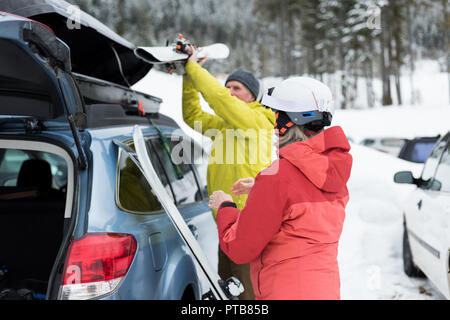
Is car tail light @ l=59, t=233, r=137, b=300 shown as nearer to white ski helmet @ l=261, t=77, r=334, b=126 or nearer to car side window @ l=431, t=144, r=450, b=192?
white ski helmet @ l=261, t=77, r=334, b=126

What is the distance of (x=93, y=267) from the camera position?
5.91 ft

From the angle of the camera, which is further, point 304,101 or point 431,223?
point 431,223

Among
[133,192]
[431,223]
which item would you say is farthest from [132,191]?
[431,223]

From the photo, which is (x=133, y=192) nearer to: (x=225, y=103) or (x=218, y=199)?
(x=218, y=199)

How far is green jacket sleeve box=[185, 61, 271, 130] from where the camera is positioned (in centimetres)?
259

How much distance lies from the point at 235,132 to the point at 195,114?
0.71m

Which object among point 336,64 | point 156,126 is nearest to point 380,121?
point 336,64

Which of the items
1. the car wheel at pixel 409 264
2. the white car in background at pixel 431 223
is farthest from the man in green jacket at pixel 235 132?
the car wheel at pixel 409 264

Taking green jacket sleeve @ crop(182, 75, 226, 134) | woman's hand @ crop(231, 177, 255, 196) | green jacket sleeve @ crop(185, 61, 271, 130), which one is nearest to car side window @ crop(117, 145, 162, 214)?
woman's hand @ crop(231, 177, 255, 196)

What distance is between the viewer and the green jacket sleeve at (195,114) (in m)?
3.28

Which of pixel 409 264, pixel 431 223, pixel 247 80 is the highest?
pixel 247 80

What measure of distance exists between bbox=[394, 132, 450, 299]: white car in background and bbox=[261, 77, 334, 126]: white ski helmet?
1.97 m

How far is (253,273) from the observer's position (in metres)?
1.84

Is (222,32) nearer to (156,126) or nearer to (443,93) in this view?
(443,93)
